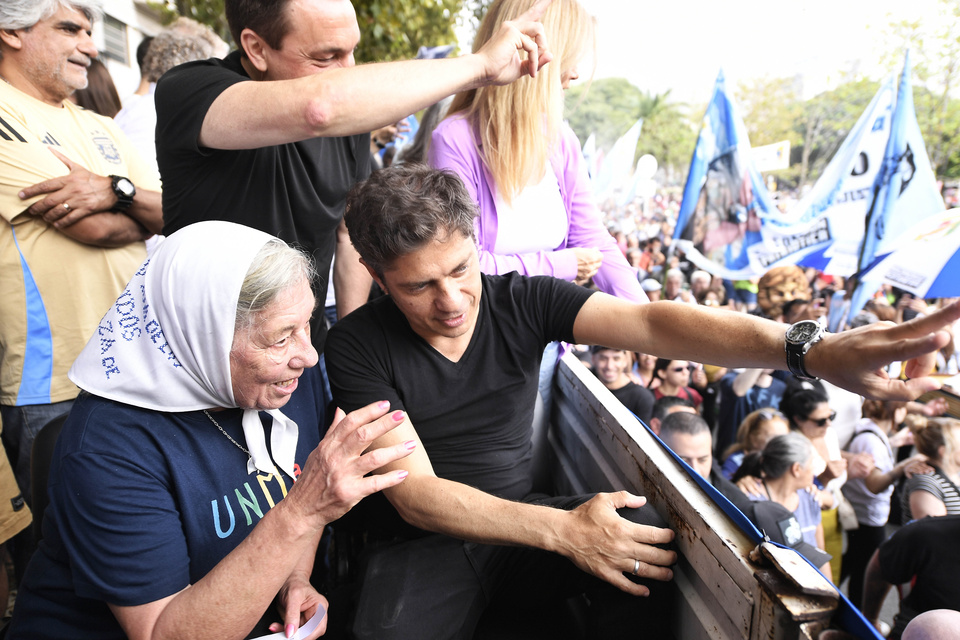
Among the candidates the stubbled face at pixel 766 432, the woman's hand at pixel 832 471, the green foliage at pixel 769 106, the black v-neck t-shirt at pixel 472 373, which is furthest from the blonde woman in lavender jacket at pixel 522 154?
the green foliage at pixel 769 106

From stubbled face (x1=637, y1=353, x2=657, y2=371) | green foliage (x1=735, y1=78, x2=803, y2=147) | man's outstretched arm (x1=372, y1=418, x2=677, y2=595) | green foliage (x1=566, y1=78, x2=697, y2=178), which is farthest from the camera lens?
green foliage (x1=566, y1=78, x2=697, y2=178)

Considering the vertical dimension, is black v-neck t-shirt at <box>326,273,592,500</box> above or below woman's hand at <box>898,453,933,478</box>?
above

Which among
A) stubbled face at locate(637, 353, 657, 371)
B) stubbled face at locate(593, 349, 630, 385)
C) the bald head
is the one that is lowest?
stubbled face at locate(637, 353, 657, 371)

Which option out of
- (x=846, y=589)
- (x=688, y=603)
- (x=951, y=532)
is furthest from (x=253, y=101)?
(x=846, y=589)

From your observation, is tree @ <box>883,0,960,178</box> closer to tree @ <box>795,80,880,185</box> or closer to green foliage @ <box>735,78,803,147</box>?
tree @ <box>795,80,880,185</box>

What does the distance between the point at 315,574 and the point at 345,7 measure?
176 centimetres

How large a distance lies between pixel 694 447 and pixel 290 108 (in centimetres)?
277

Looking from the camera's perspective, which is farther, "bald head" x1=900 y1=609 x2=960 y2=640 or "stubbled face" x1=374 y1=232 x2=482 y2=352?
"stubbled face" x1=374 y1=232 x2=482 y2=352

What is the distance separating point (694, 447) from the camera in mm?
3480

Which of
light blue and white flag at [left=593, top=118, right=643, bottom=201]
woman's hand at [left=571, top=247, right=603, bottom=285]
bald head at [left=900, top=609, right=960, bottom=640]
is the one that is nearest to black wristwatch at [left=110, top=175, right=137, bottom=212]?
woman's hand at [left=571, top=247, right=603, bottom=285]

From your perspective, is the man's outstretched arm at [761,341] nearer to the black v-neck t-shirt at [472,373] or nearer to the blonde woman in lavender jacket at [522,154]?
the black v-neck t-shirt at [472,373]

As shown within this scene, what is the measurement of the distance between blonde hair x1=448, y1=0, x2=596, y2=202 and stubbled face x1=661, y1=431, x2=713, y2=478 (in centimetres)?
179

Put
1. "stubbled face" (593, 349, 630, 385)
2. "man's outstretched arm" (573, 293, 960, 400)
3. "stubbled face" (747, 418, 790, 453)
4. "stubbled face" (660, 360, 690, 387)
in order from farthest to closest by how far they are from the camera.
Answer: "stubbled face" (660, 360, 690, 387)
"stubbled face" (593, 349, 630, 385)
"stubbled face" (747, 418, 790, 453)
"man's outstretched arm" (573, 293, 960, 400)

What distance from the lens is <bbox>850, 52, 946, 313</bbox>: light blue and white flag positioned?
497 centimetres
